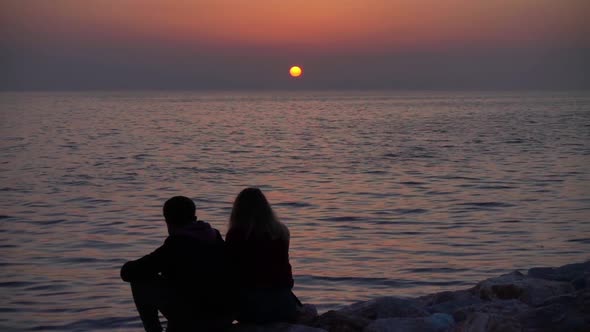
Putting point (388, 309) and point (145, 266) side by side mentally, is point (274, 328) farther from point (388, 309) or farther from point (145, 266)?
point (388, 309)

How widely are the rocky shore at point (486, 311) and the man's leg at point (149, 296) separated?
59 cm

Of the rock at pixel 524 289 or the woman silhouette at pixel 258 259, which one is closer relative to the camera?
the woman silhouette at pixel 258 259

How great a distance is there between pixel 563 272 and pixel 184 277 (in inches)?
165

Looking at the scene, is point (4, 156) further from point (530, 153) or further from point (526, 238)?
point (526, 238)

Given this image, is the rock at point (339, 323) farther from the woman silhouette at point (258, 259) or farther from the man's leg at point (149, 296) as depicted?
the man's leg at point (149, 296)

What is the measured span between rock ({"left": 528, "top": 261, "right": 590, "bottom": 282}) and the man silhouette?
12.0ft

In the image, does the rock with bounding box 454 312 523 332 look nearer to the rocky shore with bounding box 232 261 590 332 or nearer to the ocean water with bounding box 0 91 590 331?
the rocky shore with bounding box 232 261 590 332

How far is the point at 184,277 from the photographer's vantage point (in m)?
5.31

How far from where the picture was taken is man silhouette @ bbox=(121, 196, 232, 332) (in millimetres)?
5203

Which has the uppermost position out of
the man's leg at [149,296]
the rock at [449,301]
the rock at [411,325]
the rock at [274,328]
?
the man's leg at [149,296]

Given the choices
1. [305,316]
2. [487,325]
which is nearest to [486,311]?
[487,325]

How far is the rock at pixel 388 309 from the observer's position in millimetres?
6410

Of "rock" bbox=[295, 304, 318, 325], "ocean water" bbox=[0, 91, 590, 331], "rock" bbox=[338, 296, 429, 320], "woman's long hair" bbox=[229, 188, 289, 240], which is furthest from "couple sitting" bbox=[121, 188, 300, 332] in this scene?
"ocean water" bbox=[0, 91, 590, 331]

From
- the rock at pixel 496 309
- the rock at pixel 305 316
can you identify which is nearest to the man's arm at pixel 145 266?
the rock at pixel 305 316
